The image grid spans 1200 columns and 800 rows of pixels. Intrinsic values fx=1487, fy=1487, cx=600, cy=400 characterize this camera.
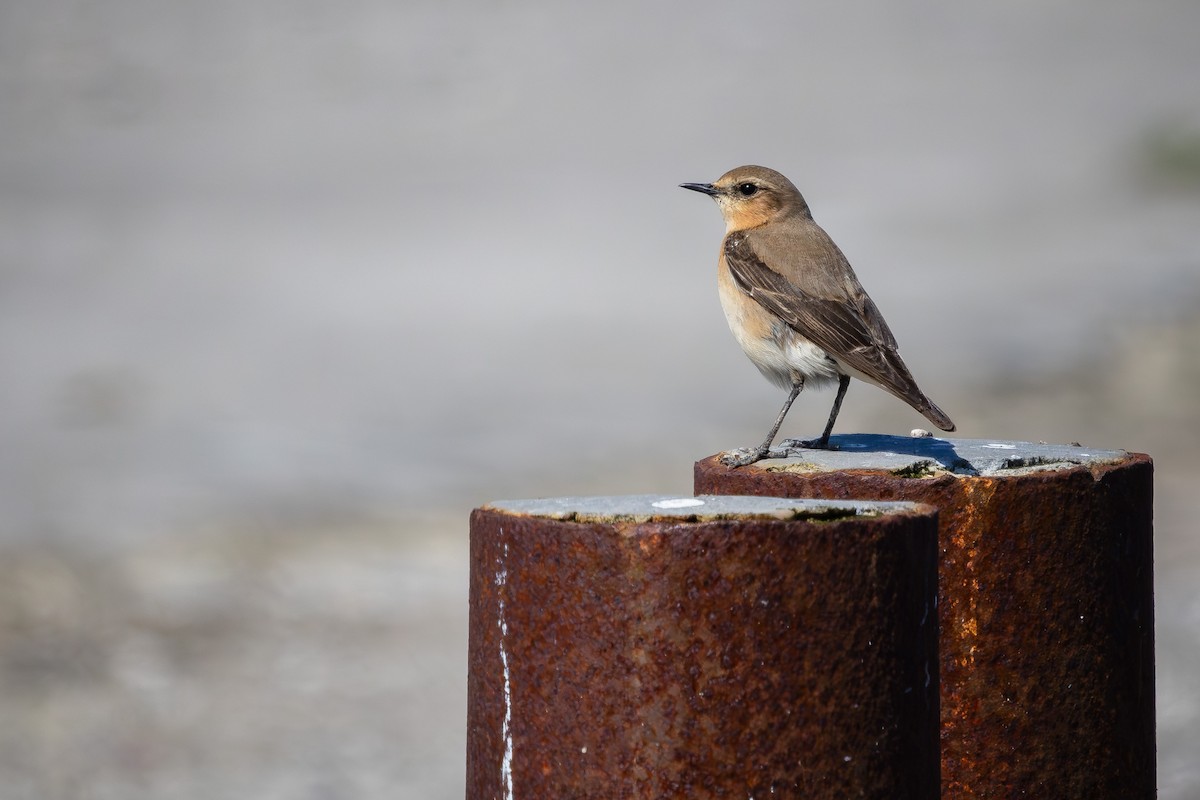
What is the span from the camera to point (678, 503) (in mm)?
3311

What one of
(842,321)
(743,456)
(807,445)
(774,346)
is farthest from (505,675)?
(774,346)

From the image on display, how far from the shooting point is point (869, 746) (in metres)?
3.27

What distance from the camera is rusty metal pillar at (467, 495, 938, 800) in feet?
10.2

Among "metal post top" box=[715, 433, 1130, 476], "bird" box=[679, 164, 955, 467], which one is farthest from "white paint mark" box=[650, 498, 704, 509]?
"bird" box=[679, 164, 955, 467]

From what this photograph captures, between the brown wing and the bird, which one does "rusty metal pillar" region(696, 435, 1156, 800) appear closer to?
the bird

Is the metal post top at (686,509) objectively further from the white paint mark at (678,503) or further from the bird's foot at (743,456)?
the bird's foot at (743,456)

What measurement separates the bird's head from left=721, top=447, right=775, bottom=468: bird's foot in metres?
2.72

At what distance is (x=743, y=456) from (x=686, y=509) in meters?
1.73

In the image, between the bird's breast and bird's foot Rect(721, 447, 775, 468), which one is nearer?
bird's foot Rect(721, 447, 775, 468)

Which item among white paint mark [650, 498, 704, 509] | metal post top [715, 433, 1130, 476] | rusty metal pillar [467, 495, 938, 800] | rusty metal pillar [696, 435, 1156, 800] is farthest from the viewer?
metal post top [715, 433, 1130, 476]

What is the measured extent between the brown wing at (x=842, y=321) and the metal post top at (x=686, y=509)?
103 inches

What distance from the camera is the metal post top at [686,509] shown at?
317cm

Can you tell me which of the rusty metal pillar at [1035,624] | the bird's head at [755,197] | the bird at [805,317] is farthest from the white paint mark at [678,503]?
the bird's head at [755,197]

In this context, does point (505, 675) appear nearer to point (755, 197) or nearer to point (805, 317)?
point (805, 317)
